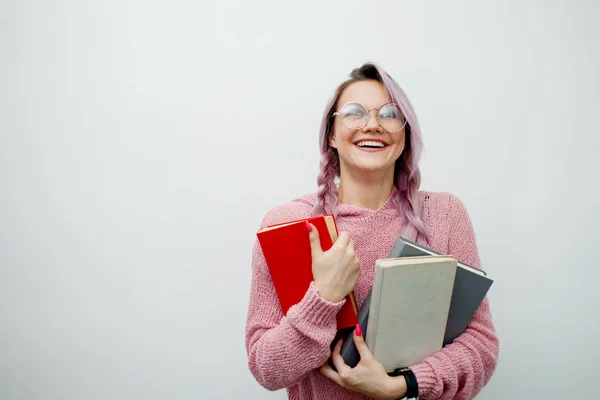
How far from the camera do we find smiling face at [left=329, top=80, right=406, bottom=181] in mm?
1054

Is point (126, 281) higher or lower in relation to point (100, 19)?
lower

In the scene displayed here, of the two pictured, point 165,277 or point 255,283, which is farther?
point 165,277

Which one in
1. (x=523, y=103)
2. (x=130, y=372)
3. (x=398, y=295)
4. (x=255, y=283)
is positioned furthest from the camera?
(x=130, y=372)

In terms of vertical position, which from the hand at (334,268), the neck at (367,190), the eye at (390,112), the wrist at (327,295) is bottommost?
the wrist at (327,295)

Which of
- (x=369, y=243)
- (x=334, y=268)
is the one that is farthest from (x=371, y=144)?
(x=334, y=268)

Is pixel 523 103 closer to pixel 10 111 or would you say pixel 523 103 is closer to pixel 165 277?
pixel 165 277

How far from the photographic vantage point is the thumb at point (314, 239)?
917mm

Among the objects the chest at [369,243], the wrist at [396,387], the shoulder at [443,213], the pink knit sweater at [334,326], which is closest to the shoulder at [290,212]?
the pink knit sweater at [334,326]

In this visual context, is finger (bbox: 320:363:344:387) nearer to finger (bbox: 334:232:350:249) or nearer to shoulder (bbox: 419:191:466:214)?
finger (bbox: 334:232:350:249)

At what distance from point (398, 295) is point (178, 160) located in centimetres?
103

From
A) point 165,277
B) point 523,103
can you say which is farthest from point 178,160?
point 523,103

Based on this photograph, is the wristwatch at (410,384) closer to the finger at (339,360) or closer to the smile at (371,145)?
the finger at (339,360)

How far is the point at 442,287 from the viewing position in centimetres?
89

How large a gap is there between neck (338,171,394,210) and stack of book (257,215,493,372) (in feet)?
0.69
